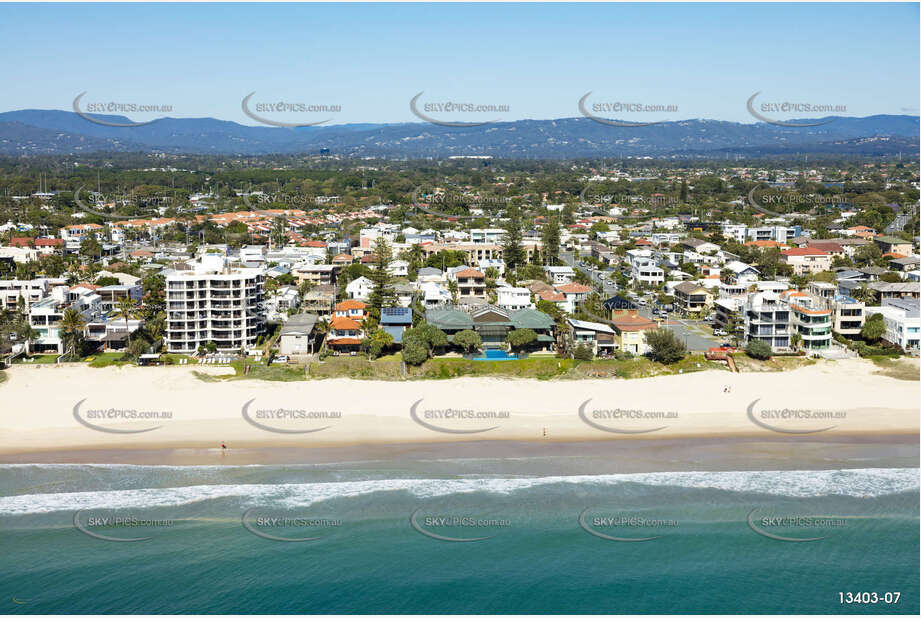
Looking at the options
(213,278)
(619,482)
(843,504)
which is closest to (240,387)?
(213,278)

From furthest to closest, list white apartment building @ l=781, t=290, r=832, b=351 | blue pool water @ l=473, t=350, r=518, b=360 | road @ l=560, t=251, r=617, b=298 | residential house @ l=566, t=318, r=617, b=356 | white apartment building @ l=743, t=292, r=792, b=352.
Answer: road @ l=560, t=251, r=617, b=298 → white apartment building @ l=781, t=290, r=832, b=351 → white apartment building @ l=743, t=292, r=792, b=352 → residential house @ l=566, t=318, r=617, b=356 → blue pool water @ l=473, t=350, r=518, b=360

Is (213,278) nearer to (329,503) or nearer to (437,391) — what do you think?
(437,391)

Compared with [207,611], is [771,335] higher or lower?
higher

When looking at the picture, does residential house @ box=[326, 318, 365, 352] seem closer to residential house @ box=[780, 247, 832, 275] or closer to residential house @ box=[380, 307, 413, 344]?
residential house @ box=[380, 307, 413, 344]

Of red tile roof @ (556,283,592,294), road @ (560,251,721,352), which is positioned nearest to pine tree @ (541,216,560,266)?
road @ (560,251,721,352)

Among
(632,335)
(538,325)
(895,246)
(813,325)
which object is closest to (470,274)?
(538,325)
